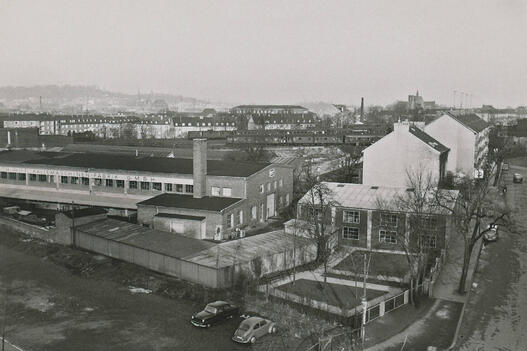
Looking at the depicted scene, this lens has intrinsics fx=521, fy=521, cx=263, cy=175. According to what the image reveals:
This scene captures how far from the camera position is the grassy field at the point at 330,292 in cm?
2736

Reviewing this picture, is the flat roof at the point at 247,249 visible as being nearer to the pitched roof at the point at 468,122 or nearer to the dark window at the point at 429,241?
the dark window at the point at 429,241

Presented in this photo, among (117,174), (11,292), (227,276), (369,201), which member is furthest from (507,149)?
(11,292)

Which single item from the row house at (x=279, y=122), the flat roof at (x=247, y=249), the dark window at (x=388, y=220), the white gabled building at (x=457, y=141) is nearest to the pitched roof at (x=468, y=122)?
the white gabled building at (x=457, y=141)

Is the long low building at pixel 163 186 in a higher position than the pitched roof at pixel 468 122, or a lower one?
lower

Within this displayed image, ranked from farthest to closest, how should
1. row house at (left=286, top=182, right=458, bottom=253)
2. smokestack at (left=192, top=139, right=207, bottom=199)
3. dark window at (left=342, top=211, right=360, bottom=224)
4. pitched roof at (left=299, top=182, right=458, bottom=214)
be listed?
smokestack at (left=192, top=139, right=207, bottom=199), dark window at (left=342, top=211, right=360, bottom=224), pitched roof at (left=299, top=182, right=458, bottom=214), row house at (left=286, top=182, right=458, bottom=253)

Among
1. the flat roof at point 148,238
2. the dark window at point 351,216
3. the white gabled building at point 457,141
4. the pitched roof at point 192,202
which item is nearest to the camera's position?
the flat roof at point 148,238

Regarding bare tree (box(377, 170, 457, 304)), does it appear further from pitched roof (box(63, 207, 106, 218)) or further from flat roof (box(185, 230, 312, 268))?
pitched roof (box(63, 207, 106, 218))

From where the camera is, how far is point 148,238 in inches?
1363

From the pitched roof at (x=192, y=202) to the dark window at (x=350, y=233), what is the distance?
29.8 feet

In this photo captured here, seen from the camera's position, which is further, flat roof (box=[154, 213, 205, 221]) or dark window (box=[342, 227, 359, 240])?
flat roof (box=[154, 213, 205, 221])

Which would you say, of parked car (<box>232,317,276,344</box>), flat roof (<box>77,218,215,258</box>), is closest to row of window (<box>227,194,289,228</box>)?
flat roof (<box>77,218,215,258</box>)

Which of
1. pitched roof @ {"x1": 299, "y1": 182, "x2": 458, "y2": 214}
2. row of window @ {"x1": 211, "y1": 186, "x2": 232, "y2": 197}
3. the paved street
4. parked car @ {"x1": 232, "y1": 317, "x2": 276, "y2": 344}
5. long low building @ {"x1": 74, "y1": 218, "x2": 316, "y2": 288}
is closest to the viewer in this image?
parked car @ {"x1": 232, "y1": 317, "x2": 276, "y2": 344}

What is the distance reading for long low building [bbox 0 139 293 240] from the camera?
4094 cm

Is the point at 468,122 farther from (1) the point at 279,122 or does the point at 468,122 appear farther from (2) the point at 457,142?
(1) the point at 279,122
